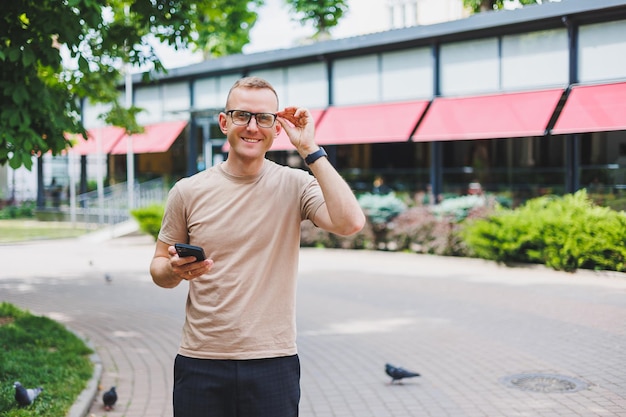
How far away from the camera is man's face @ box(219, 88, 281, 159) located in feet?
9.53

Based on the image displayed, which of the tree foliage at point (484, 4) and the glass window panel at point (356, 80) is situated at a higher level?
the tree foliage at point (484, 4)

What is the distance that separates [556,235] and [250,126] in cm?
1231

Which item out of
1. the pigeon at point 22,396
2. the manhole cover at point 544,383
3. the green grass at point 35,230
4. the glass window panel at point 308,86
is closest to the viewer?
the pigeon at point 22,396

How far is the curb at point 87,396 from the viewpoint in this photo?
5827 mm

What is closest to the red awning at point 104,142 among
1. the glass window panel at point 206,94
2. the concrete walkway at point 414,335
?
the glass window panel at point 206,94

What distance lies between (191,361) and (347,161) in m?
21.9

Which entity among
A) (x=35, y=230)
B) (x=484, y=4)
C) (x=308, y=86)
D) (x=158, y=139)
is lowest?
(x=35, y=230)

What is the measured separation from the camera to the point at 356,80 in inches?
917

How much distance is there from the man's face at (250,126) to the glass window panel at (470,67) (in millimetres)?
17600

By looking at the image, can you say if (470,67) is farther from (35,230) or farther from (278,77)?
(35,230)

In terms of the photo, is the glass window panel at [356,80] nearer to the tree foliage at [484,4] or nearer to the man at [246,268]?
the tree foliage at [484,4]

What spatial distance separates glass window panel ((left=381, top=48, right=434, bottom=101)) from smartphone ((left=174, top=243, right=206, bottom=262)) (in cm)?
1906

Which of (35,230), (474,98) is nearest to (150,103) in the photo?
(35,230)

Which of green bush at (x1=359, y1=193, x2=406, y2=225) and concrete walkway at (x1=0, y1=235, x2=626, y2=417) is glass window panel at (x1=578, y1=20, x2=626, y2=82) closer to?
concrete walkway at (x1=0, y1=235, x2=626, y2=417)
